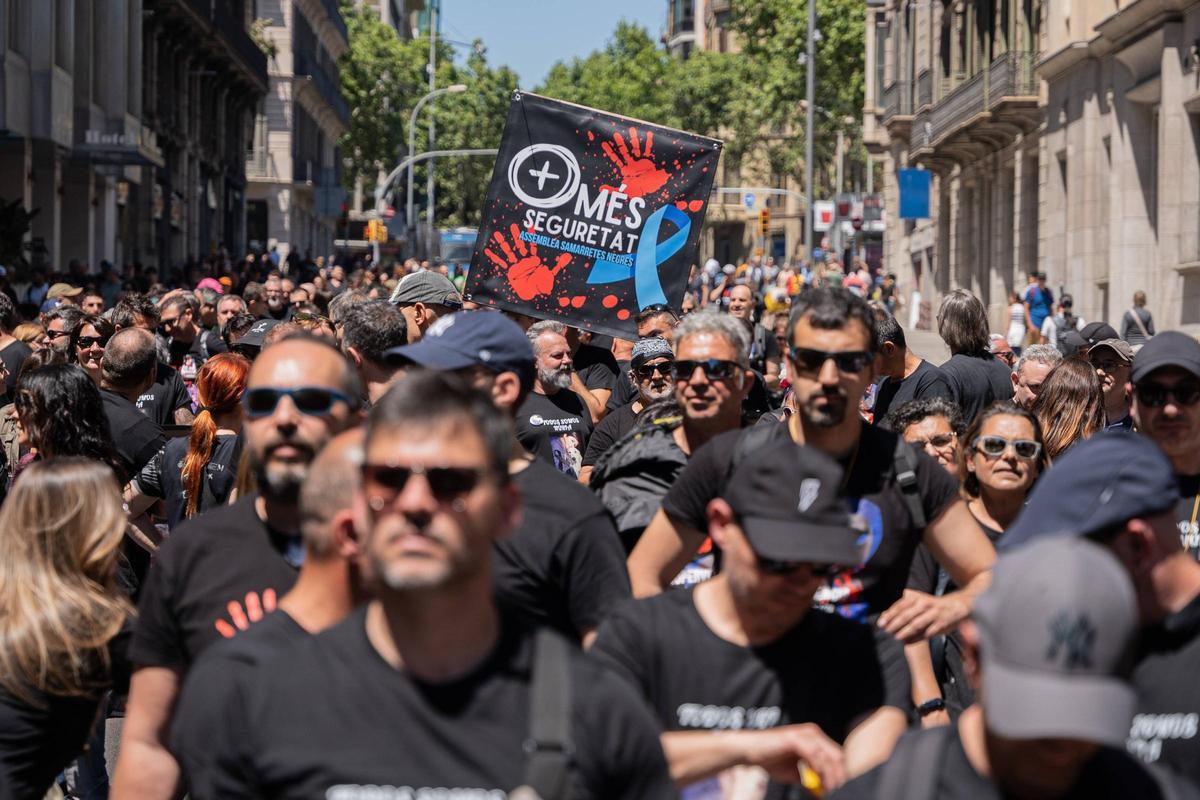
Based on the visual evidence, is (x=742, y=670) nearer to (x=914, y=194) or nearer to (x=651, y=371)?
(x=651, y=371)

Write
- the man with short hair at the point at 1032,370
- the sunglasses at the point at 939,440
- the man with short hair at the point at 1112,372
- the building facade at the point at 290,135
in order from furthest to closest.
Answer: the building facade at the point at 290,135, the man with short hair at the point at 1032,370, the man with short hair at the point at 1112,372, the sunglasses at the point at 939,440

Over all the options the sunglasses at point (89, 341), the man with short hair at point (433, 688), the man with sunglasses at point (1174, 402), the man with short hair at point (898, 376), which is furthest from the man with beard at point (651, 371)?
the man with short hair at point (433, 688)

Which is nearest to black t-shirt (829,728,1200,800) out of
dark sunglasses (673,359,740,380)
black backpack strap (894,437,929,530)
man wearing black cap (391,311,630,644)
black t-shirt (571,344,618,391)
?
man wearing black cap (391,311,630,644)

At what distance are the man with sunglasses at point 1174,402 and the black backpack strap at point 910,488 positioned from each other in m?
0.63

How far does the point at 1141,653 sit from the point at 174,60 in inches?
1728

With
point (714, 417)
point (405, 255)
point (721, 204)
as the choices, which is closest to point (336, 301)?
point (714, 417)

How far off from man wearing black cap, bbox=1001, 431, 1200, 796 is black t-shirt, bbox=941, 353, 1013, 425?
545 cm

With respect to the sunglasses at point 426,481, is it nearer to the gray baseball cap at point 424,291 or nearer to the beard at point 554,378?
the beard at point 554,378

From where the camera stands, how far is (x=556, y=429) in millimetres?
8078

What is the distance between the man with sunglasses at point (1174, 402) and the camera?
191 inches

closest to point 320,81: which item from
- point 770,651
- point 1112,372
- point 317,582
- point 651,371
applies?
point 651,371

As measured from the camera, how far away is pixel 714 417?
5.74m

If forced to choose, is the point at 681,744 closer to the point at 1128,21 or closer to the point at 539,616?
the point at 539,616

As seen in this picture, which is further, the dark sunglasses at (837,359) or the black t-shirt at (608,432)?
the black t-shirt at (608,432)
